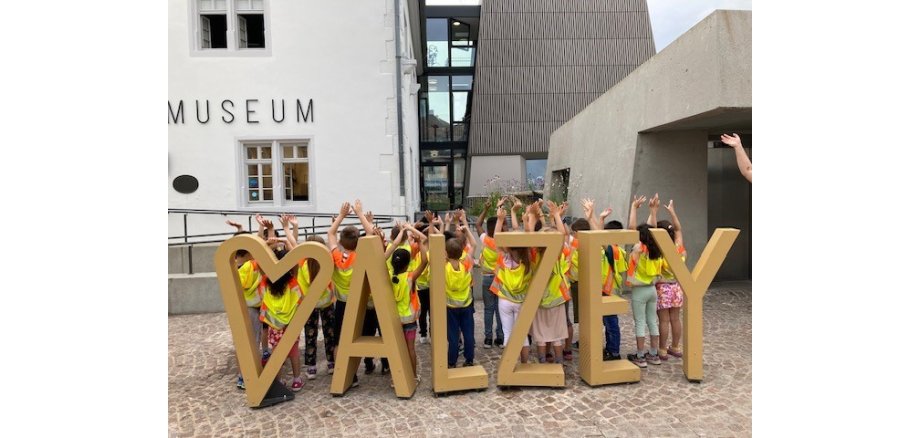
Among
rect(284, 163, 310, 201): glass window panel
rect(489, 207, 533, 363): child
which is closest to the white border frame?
rect(284, 163, 310, 201): glass window panel

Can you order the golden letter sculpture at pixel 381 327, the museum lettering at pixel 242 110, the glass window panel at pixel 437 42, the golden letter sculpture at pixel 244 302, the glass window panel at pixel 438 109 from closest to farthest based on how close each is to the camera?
the golden letter sculpture at pixel 244 302 < the golden letter sculpture at pixel 381 327 < the museum lettering at pixel 242 110 < the glass window panel at pixel 437 42 < the glass window panel at pixel 438 109

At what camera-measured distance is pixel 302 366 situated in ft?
16.8

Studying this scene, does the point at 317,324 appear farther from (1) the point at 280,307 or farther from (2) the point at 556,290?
(2) the point at 556,290

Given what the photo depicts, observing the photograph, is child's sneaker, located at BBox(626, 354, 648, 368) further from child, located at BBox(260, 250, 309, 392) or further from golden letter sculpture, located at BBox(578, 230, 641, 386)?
child, located at BBox(260, 250, 309, 392)

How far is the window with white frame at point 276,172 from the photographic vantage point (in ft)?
35.5

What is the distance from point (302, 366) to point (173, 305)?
3635 millimetres

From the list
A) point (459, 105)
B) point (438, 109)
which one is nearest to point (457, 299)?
point (438, 109)

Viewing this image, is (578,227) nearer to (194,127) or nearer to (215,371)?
(215,371)

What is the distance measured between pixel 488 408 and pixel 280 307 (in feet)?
6.48

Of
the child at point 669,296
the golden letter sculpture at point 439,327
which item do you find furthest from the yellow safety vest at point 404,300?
the child at point 669,296

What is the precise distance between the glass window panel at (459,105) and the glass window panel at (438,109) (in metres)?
0.39

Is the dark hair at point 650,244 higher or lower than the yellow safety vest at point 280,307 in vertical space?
higher

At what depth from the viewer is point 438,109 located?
22297 millimetres

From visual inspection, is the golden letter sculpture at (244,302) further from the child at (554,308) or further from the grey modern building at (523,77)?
the grey modern building at (523,77)
